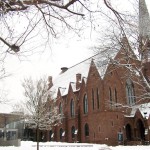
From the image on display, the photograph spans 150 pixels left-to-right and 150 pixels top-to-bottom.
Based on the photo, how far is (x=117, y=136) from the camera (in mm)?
42500

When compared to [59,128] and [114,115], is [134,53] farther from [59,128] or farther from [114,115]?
[59,128]

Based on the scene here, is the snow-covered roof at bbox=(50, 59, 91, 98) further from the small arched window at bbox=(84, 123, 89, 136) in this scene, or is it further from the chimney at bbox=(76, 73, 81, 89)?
the small arched window at bbox=(84, 123, 89, 136)

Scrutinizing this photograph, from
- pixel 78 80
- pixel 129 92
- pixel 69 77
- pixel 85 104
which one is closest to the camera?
pixel 129 92

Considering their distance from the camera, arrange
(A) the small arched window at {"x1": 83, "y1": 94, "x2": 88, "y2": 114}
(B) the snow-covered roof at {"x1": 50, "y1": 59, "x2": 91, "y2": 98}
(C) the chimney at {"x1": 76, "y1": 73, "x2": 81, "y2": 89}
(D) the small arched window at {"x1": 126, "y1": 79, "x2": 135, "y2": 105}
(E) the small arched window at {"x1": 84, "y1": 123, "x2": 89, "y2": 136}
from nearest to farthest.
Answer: (D) the small arched window at {"x1": 126, "y1": 79, "x2": 135, "y2": 105}
(E) the small arched window at {"x1": 84, "y1": 123, "x2": 89, "y2": 136}
(A) the small arched window at {"x1": 83, "y1": 94, "x2": 88, "y2": 114}
(C) the chimney at {"x1": 76, "y1": 73, "x2": 81, "y2": 89}
(B) the snow-covered roof at {"x1": 50, "y1": 59, "x2": 91, "y2": 98}

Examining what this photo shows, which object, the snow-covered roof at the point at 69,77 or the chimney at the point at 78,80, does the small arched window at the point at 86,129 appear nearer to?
the chimney at the point at 78,80

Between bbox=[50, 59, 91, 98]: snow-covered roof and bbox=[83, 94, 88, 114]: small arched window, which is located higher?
bbox=[50, 59, 91, 98]: snow-covered roof

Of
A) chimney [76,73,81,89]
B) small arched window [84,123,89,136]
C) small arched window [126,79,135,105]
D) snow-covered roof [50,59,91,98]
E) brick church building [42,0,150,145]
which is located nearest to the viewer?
brick church building [42,0,150,145]

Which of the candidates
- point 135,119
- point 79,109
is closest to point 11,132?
point 79,109

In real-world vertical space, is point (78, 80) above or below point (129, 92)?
above

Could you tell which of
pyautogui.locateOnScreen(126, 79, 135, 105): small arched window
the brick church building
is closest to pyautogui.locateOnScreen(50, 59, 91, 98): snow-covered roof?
the brick church building

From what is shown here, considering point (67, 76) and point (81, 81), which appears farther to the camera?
point (67, 76)

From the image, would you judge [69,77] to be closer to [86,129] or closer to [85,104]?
[85,104]

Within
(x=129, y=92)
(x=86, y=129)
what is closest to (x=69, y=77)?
(x=86, y=129)

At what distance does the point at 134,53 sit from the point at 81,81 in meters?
33.0
